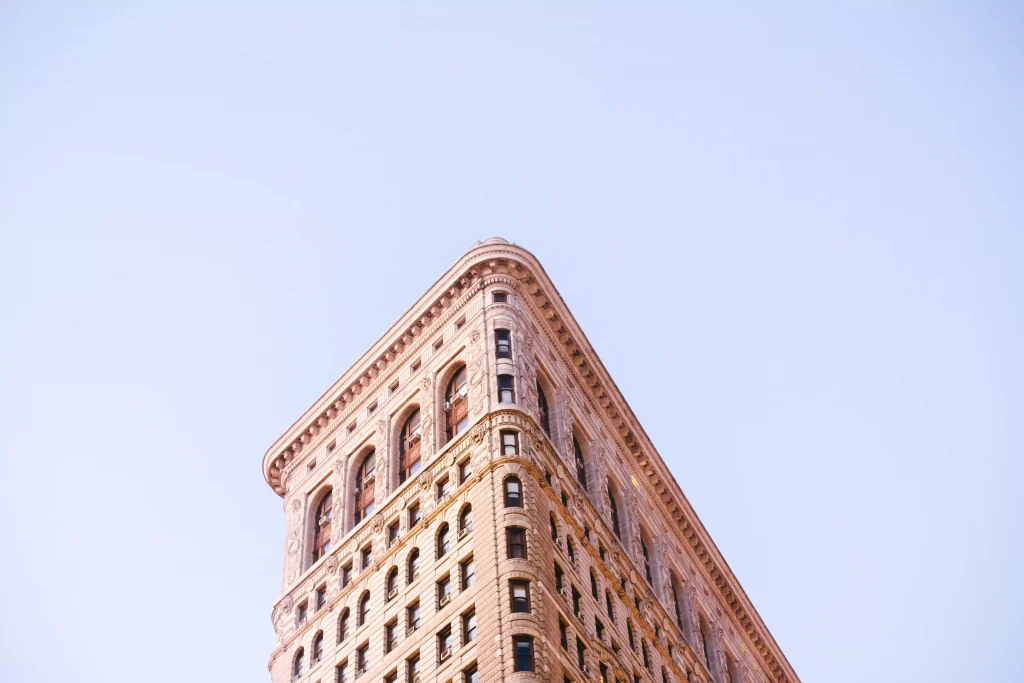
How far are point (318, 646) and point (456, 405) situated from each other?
17226mm

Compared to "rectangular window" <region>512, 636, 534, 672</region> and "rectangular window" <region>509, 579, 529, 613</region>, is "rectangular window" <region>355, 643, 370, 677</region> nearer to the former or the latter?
"rectangular window" <region>509, 579, 529, 613</region>

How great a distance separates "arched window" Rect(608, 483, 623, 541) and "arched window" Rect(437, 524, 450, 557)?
15979mm

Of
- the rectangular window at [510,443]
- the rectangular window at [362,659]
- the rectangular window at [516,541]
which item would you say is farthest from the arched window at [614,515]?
the rectangular window at [362,659]

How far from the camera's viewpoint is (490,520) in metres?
76.2

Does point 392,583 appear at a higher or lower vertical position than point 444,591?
higher

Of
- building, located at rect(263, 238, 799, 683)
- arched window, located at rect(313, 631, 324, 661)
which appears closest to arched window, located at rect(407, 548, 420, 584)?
building, located at rect(263, 238, 799, 683)

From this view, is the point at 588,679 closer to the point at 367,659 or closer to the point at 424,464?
the point at 367,659

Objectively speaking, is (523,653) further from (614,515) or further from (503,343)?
(614,515)

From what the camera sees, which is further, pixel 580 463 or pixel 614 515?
pixel 614 515

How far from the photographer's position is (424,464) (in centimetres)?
8656

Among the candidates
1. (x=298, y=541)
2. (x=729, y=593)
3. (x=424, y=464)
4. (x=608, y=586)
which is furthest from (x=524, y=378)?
(x=729, y=593)

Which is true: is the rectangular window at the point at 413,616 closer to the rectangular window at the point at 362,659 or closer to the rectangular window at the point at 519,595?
the rectangular window at the point at 362,659

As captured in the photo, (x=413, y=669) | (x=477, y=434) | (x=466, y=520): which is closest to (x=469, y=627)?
(x=413, y=669)

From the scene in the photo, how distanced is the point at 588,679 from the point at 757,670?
149 feet
